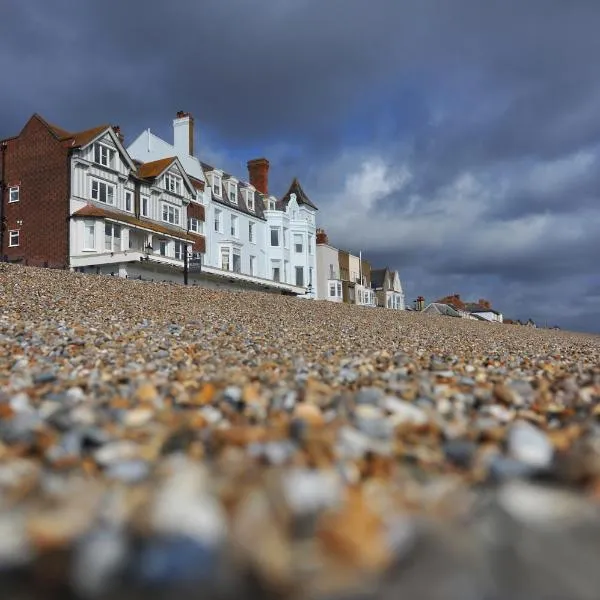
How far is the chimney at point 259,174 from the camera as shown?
48375 millimetres

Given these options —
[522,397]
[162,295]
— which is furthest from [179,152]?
[522,397]

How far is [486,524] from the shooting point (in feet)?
4.98

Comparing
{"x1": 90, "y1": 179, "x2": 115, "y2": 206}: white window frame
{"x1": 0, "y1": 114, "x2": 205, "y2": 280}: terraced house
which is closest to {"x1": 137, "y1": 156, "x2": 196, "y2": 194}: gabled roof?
{"x1": 0, "y1": 114, "x2": 205, "y2": 280}: terraced house

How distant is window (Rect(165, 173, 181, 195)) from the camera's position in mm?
35781

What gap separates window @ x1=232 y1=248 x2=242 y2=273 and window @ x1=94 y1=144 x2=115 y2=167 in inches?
475

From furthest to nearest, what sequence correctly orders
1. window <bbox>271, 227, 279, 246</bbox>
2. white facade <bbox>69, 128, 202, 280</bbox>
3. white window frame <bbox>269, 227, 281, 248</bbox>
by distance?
window <bbox>271, 227, 279, 246</bbox>, white window frame <bbox>269, 227, 281, 248</bbox>, white facade <bbox>69, 128, 202, 280</bbox>

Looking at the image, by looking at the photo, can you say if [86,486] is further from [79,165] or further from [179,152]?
[179,152]

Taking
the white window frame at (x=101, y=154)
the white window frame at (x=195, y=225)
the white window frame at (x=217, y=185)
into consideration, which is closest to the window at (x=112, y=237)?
the white window frame at (x=101, y=154)

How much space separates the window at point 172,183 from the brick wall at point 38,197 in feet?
23.0

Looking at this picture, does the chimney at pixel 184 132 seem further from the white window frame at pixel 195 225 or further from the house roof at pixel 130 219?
the house roof at pixel 130 219

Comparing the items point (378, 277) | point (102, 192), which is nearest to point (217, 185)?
point (102, 192)

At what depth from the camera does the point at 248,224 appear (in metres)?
44.3

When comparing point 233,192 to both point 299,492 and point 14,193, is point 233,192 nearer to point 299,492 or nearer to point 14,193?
point 14,193

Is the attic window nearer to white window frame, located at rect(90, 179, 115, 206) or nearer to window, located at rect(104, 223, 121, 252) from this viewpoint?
white window frame, located at rect(90, 179, 115, 206)
